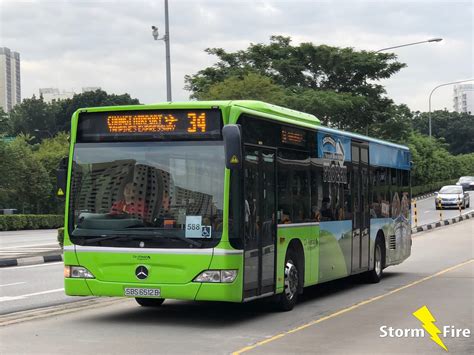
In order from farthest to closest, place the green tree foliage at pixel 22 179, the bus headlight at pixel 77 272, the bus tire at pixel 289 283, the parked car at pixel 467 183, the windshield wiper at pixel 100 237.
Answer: the parked car at pixel 467 183 < the green tree foliage at pixel 22 179 < the bus tire at pixel 289 283 < the bus headlight at pixel 77 272 < the windshield wiper at pixel 100 237

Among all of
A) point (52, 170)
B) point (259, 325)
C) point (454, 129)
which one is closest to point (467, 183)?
point (52, 170)

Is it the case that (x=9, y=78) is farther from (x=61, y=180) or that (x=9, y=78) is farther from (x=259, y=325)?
(x=259, y=325)

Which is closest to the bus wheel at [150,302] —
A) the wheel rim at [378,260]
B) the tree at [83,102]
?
the wheel rim at [378,260]

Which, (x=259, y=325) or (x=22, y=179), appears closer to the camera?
(x=259, y=325)

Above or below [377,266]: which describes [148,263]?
above

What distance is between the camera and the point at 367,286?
16.3m

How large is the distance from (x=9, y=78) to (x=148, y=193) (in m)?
143

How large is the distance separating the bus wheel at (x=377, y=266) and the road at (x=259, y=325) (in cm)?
94

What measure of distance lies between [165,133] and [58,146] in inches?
2099

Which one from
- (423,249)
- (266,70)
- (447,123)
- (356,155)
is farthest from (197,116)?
(447,123)

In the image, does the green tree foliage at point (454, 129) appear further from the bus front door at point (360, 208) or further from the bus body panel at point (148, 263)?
the bus body panel at point (148, 263)

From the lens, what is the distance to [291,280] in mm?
12102

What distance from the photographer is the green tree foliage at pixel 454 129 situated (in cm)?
13750

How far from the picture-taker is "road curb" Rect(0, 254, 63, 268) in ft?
68.7
